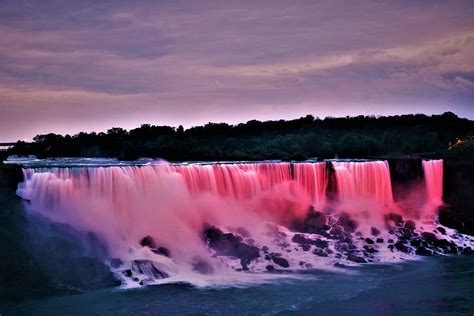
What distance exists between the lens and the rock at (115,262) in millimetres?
22698

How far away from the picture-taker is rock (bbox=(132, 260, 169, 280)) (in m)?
22.4

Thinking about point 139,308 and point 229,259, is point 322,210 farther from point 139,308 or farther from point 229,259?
point 139,308

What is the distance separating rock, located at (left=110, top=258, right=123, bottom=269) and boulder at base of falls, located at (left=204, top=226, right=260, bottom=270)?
4.07 m

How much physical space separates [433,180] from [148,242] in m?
17.9

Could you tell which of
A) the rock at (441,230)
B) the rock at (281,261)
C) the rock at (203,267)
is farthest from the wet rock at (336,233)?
the rock at (203,267)

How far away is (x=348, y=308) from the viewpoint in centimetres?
1902

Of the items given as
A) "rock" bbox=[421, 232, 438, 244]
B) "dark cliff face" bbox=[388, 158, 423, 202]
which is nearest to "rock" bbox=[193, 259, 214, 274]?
"rock" bbox=[421, 232, 438, 244]

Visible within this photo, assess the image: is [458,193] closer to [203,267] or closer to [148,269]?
[203,267]

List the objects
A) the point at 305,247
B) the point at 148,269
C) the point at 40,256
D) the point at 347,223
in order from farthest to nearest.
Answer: the point at 347,223
the point at 305,247
the point at 148,269
the point at 40,256

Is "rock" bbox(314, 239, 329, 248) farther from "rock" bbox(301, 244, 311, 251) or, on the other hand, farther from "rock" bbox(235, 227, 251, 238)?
"rock" bbox(235, 227, 251, 238)

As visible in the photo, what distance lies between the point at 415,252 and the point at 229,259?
27.6 ft

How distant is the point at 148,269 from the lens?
22.7m

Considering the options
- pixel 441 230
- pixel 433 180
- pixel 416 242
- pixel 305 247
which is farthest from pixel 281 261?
pixel 433 180

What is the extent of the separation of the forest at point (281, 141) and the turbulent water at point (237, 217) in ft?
33.5
